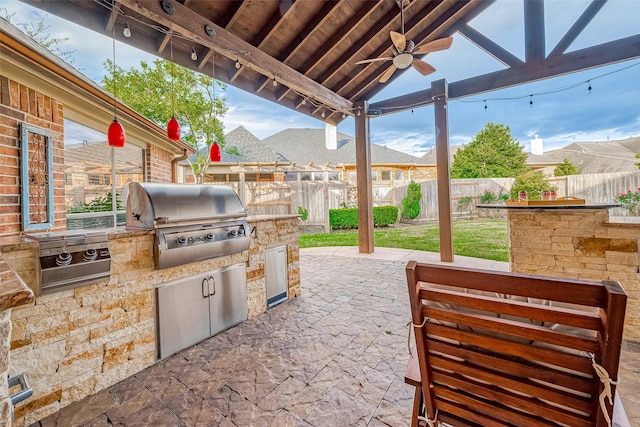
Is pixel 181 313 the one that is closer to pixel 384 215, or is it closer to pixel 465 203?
pixel 384 215

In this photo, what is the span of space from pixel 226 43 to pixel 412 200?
8.26m

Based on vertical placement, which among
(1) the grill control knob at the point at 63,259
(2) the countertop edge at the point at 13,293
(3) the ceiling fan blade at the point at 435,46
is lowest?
(1) the grill control knob at the point at 63,259

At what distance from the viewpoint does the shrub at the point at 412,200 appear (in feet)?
33.5

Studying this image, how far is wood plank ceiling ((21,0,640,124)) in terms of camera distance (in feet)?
10.4

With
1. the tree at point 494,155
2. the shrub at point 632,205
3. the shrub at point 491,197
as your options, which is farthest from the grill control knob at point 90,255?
the tree at point 494,155

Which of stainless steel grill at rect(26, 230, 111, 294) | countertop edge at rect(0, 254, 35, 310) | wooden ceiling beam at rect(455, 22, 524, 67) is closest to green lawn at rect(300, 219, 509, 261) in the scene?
wooden ceiling beam at rect(455, 22, 524, 67)

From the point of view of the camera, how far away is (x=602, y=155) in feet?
47.7

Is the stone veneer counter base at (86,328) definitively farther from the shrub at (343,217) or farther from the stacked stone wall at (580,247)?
the shrub at (343,217)

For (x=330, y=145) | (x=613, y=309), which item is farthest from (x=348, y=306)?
(x=330, y=145)

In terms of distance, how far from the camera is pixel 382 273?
191 inches

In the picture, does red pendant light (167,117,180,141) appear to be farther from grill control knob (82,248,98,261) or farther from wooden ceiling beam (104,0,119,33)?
grill control knob (82,248,98,261)

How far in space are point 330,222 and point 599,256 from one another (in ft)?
24.5

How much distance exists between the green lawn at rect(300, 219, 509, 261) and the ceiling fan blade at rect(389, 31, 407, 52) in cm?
417

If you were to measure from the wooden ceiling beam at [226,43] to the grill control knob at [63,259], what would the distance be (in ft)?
8.02
